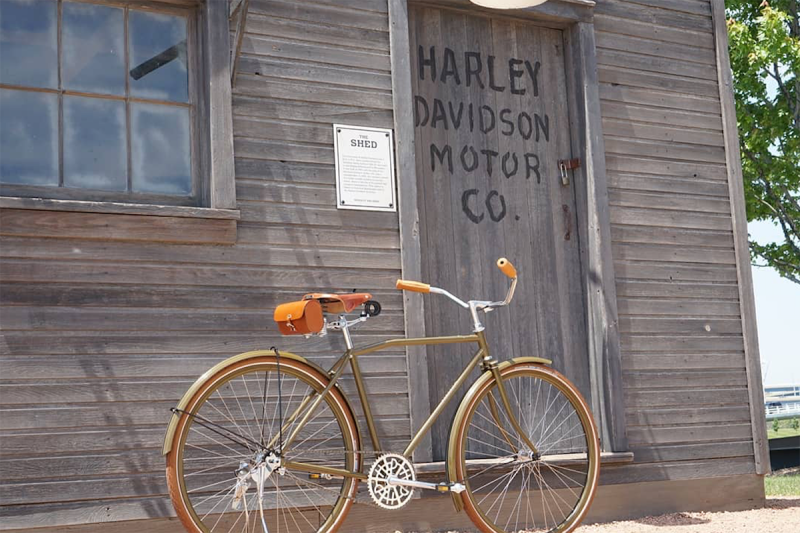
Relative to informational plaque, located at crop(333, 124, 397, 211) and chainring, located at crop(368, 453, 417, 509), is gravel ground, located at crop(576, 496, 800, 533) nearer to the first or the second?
chainring, located at crop(368, 453, 417, 509)

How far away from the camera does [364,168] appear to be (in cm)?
503

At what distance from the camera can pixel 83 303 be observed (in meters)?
4.26

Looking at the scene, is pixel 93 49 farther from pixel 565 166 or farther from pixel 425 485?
pixel 565 166

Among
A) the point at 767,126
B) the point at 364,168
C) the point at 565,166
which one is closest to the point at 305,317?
the point at 364,168

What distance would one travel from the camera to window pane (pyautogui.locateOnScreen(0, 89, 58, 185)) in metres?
4.26

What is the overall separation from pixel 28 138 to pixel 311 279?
4.75 feet

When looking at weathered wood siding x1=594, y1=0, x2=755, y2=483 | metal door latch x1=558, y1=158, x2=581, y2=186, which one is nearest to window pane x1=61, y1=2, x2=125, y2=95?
metal door latch x1=558, y1=158, x2=581, y2=186

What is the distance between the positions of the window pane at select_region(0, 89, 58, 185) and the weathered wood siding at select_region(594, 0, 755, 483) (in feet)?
10.3

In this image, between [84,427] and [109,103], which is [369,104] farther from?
[84,427]

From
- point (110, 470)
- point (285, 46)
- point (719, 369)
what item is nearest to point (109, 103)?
point (285, 46)

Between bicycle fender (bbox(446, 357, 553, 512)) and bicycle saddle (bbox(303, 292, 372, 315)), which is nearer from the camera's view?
bicycle saddle (bbox(303, 292, 372, 315))

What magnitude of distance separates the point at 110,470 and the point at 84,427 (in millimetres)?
218

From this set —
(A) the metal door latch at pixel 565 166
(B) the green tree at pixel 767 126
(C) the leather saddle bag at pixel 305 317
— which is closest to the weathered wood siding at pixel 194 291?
(C) the leather saddle bag at pixel 305 317

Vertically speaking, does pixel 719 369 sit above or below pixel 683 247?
below
